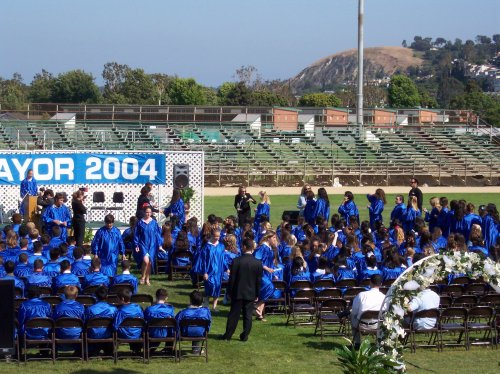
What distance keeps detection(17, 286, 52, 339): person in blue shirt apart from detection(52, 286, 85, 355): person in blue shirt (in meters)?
0.14

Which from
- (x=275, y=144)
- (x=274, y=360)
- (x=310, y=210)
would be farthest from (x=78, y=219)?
(x=275, y=144)

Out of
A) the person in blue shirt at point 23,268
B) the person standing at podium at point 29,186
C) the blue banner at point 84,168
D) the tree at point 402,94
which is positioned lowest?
the person in blue shirt at point 23,268

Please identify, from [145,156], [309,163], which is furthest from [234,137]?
[145,156]

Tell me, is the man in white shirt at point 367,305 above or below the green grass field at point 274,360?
above

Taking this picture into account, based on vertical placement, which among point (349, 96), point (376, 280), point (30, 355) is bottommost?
point (30, 355)

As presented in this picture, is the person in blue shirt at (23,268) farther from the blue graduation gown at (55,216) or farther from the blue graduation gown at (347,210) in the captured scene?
the blue graduation gown at (347,210)

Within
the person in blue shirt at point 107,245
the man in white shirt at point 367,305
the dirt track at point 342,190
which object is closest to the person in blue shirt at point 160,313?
the man in white shirt at point 367,305

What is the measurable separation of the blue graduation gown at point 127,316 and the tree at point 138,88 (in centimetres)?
8273

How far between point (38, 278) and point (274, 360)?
12.8ft

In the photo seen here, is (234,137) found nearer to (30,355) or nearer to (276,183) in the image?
(276,183)

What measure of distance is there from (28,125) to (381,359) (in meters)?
43.4

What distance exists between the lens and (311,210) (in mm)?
24609

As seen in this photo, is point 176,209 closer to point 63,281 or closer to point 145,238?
point 145,238

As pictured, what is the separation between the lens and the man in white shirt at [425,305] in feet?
45.4
